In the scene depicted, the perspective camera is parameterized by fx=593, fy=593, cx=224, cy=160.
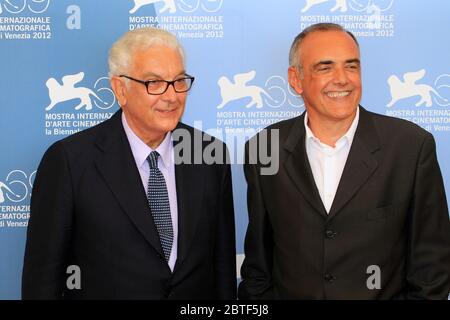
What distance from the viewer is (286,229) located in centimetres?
248

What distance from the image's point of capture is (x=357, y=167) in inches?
94.6

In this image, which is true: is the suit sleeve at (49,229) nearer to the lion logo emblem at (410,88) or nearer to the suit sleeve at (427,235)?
the suit sleeve at (427,235)

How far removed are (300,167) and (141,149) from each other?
671mm

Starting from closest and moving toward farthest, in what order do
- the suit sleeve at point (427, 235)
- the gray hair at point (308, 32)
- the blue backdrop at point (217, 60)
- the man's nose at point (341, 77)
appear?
the suit sleeve at point (427, 235) < the man's nose at point (341, 77) < the gray hair at point (308, 32) < the blue backdrop at point (217, 60)

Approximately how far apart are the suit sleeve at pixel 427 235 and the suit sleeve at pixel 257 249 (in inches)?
23.3

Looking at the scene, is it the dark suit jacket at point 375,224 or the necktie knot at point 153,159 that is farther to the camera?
the necktie knot at point 153,159

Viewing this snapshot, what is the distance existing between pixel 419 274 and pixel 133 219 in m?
1.16

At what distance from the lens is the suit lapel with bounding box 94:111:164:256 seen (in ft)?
7.80

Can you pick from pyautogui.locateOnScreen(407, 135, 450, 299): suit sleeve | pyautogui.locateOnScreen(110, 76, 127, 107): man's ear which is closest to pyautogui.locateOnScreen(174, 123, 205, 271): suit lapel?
pyautogui.locateOnScreen(110, 76, 127, 107): man's ear

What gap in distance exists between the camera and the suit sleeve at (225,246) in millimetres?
2617

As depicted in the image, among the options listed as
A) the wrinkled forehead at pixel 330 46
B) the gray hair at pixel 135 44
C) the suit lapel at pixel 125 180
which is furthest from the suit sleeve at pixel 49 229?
the wrinkled forehead at pixel 330 46

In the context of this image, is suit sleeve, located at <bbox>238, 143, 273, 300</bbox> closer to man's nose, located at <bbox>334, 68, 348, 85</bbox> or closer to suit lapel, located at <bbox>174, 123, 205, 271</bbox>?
suit lapel, located at <bbox>174, 123, 205, 271</bbox>

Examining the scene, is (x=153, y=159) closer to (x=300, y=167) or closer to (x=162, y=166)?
(x=162, y=166)
